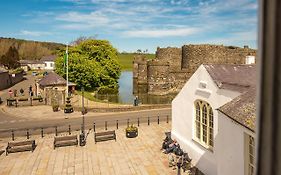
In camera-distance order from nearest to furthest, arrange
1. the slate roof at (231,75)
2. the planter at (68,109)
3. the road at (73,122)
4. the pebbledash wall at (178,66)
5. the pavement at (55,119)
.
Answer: the slate roof at (231,75) < the road at (73,122) < the pavement at (55,119) < the planter at (68,109) < the pebbledash wall at (178,66)

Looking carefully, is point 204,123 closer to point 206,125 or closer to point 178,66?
point 206,125

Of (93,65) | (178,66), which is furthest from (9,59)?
(178,66)

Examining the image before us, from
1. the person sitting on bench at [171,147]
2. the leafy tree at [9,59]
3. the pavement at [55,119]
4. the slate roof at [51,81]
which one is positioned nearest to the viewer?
the person sitting on bench at [171,147]

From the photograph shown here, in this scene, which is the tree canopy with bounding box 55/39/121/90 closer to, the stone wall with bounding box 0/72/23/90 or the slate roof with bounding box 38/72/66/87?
the stone wall with bounding box 0/72/23/90

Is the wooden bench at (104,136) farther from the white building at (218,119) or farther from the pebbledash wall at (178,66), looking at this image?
the pebbledash wall at (178,66)

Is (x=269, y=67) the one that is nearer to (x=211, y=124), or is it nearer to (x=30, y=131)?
(x=211, y=124)

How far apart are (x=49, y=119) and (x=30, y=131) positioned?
3968 mm

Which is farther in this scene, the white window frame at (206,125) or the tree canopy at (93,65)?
the tree canopy at (93,65)

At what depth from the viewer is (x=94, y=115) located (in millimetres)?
26891

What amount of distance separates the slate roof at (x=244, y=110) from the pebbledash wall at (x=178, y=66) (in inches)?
1697

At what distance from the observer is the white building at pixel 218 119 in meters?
8.42

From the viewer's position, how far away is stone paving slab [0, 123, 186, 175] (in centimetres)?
1374

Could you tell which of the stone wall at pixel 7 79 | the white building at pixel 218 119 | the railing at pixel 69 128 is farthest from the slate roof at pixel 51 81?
the white building at pixel 218 119

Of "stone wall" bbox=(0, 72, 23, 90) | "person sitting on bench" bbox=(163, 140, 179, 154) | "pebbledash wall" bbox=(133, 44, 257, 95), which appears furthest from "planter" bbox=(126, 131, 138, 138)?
"stone wall" bbox=(0, 72, 23, 90)
